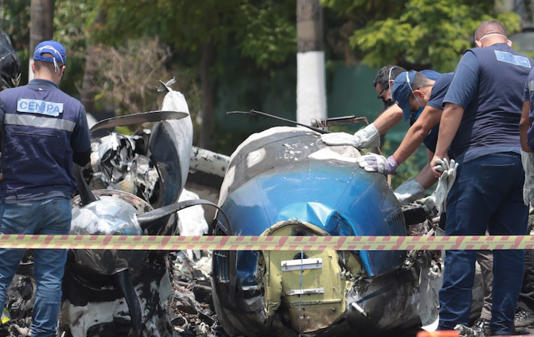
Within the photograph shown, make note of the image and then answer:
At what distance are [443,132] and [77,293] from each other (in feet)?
8.16

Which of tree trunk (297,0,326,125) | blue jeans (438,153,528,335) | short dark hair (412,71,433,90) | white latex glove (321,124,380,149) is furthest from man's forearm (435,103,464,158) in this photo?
tree trunk (297,0,326,125)

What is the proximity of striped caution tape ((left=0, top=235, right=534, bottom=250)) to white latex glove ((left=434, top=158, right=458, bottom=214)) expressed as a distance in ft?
1.46

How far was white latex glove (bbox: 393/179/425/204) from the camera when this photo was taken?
23.0 feet

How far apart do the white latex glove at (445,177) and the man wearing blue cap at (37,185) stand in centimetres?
230

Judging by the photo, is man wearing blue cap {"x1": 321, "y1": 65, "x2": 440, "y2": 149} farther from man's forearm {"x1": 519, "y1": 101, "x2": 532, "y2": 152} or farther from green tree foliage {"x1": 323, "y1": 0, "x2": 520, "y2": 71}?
green tree foliage {"x1": 323, "y1": 0, "x2": 520, "y2": 71}

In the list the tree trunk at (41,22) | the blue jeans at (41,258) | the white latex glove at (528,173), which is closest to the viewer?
the blue jeans at (41,258)

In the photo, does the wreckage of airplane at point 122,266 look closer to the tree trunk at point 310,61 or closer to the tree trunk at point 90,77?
the tree trunk at point 310,61

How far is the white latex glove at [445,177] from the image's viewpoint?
602 centimetres

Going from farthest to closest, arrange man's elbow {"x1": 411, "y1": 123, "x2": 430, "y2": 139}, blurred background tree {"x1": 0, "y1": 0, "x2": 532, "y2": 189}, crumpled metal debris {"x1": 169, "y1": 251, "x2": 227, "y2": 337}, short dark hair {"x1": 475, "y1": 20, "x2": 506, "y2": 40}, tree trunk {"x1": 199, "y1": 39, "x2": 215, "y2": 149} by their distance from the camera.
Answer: tree trunk {"x1": 199, "y1": 39, "x2": 215, "y2": 149}
blurred background tree {"x1": 0, "y1": 0, "x2": 532, "y2": 189}
crumpled metal debris {"x1": 169, "y1": 251, "x2": 227, "y2": 337}
man's elbow {"x1": 411, "y1": 123, "x2": 430, "y2": 139}
short dark hair {"x1": 475, "y1": 20, "x2": 506, "y2": 40}

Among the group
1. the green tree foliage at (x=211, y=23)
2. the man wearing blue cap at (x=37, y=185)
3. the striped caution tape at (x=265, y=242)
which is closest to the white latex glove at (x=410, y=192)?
the striped caution tape at (x=265, y=242)

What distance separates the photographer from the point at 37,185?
18.6 feet

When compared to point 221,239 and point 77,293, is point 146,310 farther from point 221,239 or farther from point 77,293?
point 221,239

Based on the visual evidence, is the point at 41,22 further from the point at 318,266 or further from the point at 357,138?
the point at 318,266

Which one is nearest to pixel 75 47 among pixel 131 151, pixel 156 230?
pixel 131 151
